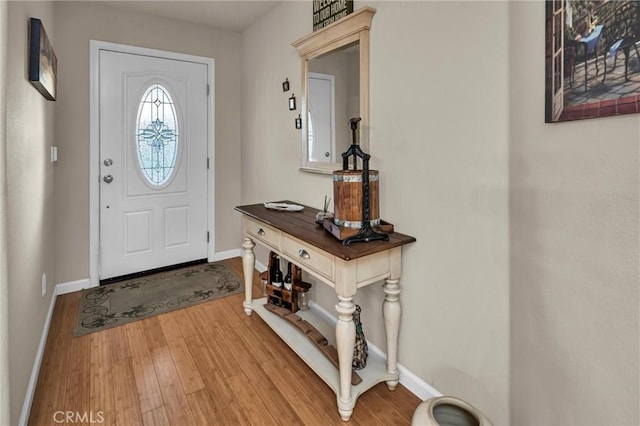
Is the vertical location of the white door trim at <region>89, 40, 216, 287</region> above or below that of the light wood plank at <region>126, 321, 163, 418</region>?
above

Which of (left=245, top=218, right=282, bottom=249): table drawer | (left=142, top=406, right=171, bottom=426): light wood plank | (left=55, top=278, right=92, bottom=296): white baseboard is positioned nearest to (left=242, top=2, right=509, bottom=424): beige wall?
(left=245, top=218, right=282, bottom=249): table drawer

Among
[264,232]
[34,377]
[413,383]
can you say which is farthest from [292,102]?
[34,377]

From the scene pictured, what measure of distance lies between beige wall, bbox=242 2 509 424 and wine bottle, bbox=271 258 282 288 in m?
0.70

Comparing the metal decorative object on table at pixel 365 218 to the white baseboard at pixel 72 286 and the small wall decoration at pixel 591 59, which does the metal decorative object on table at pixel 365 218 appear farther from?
the white baseboard at pixel 72 286

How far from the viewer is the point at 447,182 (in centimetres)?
149

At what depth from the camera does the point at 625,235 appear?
0.92 m

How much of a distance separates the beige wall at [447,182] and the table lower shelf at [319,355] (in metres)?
0.15

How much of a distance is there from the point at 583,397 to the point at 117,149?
11.6 ft

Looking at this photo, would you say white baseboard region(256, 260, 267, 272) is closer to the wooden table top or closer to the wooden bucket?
the wooden table top

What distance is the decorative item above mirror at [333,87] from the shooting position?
1.89 meters

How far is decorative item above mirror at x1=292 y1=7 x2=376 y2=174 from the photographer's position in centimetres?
189

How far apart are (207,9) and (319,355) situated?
3017 millimetres

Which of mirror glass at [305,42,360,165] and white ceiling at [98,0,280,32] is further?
white ceiling at [98,0,280,32]

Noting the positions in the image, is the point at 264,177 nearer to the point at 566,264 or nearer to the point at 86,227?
the point at 86,227
